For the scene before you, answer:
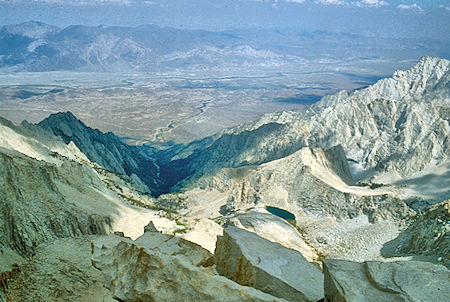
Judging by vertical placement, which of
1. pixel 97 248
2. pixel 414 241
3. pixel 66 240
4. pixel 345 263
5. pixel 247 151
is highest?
pixel 345 263

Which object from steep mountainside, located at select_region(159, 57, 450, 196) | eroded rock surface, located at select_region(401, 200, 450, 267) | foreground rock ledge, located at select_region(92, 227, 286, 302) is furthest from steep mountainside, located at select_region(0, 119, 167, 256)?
steep mountainside, located at select_region(159, 57, 450, 196)

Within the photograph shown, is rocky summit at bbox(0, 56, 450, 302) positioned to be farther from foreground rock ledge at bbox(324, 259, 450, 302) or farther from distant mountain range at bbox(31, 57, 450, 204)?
distant mountain range at bbox(31, 57, 450, 204)

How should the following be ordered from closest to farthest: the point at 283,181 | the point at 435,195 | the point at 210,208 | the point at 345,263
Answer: the point at 345,263
the point at 283,181
the point at 210,208
the point at 435,195

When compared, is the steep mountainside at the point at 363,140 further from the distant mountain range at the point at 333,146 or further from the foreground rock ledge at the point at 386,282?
the foreground rock ledge at the point at 386,282

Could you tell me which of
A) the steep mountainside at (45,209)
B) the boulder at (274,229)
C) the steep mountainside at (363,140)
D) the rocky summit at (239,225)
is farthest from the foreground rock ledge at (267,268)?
the steep mountainside at (363,140)

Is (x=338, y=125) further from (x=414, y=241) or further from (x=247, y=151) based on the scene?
(x=414, y=241)

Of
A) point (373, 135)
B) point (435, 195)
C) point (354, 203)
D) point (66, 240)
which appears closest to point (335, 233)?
point (354, 203)
